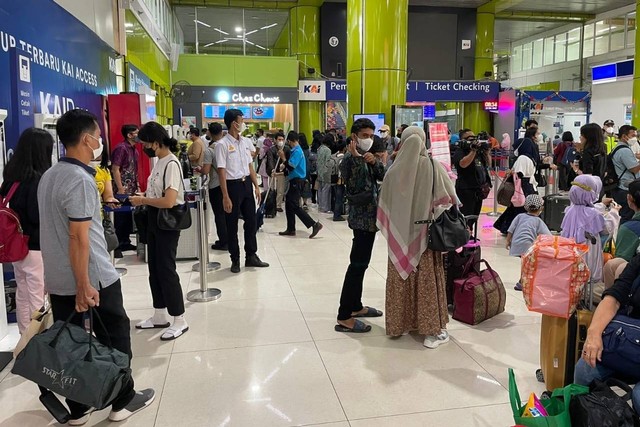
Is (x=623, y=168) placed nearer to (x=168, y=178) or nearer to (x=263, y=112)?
(x=168, y=178)

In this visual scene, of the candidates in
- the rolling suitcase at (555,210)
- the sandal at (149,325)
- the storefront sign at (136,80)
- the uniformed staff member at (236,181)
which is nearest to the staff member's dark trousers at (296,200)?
the uniformed staff member at (236,181)

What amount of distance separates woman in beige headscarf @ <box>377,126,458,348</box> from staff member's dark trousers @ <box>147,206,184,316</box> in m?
1.44

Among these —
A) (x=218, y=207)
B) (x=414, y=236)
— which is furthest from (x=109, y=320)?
(x=218, y=207)

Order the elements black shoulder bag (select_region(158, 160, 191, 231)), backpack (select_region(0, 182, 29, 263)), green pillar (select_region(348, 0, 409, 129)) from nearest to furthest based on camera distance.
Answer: backpack (select_region(0, 182, 29, 263)), black shoulder bag (select_region(158, 160, 191, 231)), green pillar (select_region(348, 0, 409, 129))

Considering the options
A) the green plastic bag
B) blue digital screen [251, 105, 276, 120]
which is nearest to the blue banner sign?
blue digital screen [251, 105, 276, 120]

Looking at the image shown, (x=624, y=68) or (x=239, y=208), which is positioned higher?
(x=624, y=68)

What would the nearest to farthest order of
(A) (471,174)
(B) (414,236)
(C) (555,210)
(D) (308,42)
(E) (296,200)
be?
(B) (414,236) → (A) (471,174) → (C) (555,210) → (E) (296,200) → (D) (308,42)

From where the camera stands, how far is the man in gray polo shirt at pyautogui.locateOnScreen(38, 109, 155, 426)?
2.31 m

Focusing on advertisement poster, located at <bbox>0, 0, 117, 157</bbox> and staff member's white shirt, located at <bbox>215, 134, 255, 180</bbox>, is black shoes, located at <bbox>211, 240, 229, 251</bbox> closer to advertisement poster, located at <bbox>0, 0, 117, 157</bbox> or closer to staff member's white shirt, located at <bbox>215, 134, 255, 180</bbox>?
staff member's white shirt, located at <bbox>215, 134, 255, 180</bbox>

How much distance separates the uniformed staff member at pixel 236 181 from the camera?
211 inches

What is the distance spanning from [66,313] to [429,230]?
2138mm

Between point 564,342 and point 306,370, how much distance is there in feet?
4.82

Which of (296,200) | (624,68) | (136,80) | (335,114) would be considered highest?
(624,68)

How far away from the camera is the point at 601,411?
6.26ft
